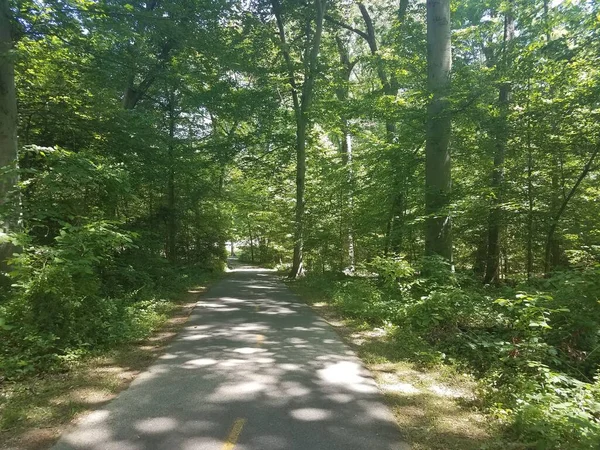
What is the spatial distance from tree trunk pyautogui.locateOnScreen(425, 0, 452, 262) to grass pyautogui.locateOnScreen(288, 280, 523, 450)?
→ 315cm

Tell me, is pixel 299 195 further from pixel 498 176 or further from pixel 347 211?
pixel 498 176

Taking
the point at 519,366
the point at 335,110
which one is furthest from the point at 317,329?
the point at 335,110

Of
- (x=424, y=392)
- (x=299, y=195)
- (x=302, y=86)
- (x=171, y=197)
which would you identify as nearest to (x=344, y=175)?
(x=299, y=195)

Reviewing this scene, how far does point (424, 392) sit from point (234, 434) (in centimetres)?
263

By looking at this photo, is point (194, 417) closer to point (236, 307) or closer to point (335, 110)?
point (236, 307)

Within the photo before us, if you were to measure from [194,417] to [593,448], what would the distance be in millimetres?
3678

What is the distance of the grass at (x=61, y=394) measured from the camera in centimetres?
385

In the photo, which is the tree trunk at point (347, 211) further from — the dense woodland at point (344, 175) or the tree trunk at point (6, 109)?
the tree trunk at point (6, 109)

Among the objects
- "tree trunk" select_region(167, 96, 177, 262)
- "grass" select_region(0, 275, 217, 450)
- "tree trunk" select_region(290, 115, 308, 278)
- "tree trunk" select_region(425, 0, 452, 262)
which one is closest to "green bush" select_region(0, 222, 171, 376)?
"grass" select_region(0, 275, 217, 450)

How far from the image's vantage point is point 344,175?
1705 cm

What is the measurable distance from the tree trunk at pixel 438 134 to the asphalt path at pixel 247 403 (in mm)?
4271

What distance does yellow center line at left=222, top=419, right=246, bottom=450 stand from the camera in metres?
3.68

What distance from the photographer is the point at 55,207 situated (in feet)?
26.3

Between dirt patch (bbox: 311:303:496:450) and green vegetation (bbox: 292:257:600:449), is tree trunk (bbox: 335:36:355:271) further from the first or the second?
dirt patch (bbox: 311:303:496:450)
